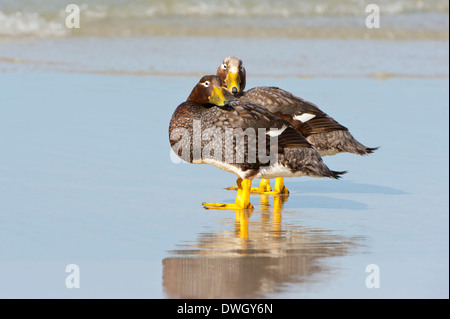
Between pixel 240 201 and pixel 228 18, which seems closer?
pixel 240 201

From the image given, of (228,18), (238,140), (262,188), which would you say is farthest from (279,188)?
(228,18)

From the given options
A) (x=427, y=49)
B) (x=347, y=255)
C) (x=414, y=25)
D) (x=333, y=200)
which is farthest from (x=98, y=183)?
(x=414, y=25)

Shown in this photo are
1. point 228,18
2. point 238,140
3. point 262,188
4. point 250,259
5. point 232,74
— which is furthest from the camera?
point 228,18

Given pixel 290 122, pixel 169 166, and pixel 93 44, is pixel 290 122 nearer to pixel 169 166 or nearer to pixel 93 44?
pixel 169 166

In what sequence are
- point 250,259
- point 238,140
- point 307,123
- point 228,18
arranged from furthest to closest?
point 228,18 → point 307,123 → point 238,140 → point 250,259

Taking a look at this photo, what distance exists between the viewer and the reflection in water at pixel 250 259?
13.8ft

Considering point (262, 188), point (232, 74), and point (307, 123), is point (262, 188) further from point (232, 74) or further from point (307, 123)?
point (232, 74)

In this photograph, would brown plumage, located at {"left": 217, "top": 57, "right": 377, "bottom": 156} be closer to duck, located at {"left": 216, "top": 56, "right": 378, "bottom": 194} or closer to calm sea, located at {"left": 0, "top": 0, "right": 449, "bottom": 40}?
duck, located at {"left": 216, "top": 56, "right": 378, "bottom": 194}

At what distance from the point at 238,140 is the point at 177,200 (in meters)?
0.81

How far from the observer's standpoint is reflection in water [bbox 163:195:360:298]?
419 centimetres

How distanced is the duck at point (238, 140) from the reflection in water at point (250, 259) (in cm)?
37

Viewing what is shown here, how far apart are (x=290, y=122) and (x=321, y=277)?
2.22 metres

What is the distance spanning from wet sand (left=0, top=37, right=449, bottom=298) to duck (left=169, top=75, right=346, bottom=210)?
1.17 ft

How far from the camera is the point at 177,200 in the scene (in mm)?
6047
